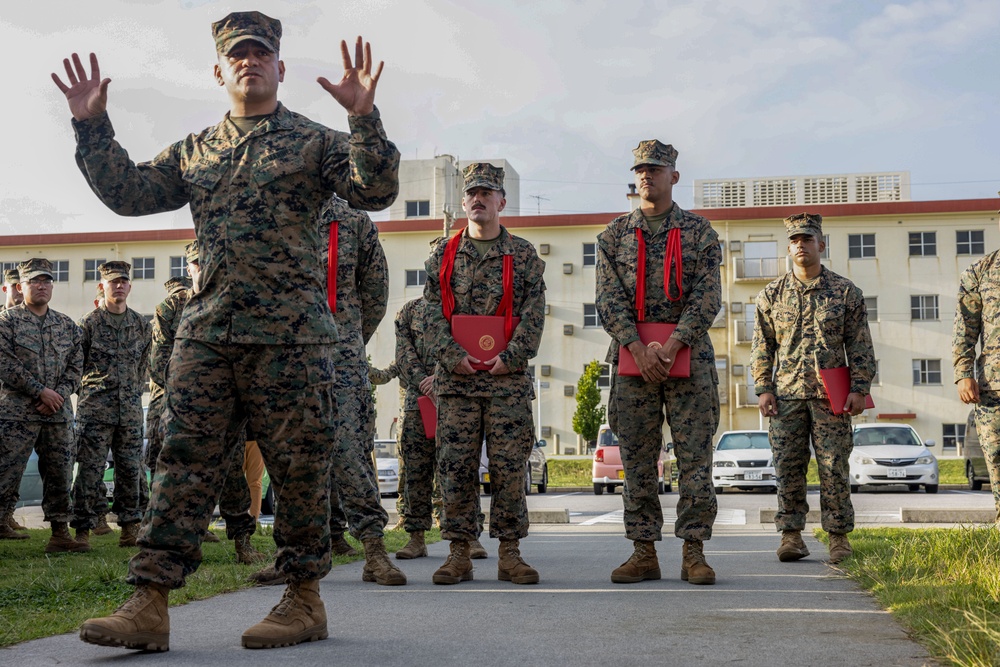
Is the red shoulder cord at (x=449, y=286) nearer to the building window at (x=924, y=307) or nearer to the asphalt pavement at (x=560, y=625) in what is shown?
the asphalt pavement at (x=560, y=625)

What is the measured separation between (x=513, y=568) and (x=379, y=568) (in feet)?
2.57

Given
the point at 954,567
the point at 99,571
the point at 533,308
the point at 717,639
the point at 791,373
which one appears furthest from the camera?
the point at 791,373

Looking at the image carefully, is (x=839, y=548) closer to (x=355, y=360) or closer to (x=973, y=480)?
(x=355, y=360)

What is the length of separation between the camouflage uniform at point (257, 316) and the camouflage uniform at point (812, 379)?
13.9 feet

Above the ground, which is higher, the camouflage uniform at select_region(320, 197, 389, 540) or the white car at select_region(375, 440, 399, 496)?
the camouflage uniform at select_region(320, 197, 389, 540)

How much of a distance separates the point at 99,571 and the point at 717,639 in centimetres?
390

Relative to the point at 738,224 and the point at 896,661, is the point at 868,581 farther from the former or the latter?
the point at 738,224

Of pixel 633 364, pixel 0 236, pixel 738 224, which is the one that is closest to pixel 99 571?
pixel 633 364

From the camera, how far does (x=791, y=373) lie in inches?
328

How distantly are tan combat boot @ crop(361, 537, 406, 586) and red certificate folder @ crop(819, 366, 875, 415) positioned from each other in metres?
3.37

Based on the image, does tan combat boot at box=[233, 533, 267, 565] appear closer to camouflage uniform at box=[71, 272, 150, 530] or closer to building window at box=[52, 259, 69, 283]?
camouflage uniform at box=[71, 272, 150, 530]

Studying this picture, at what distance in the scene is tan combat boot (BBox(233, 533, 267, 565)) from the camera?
308 inches

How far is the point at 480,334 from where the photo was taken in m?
7.05

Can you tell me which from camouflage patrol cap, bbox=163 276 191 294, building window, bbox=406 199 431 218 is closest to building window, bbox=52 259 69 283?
building window, bbox=406 199 431 218
